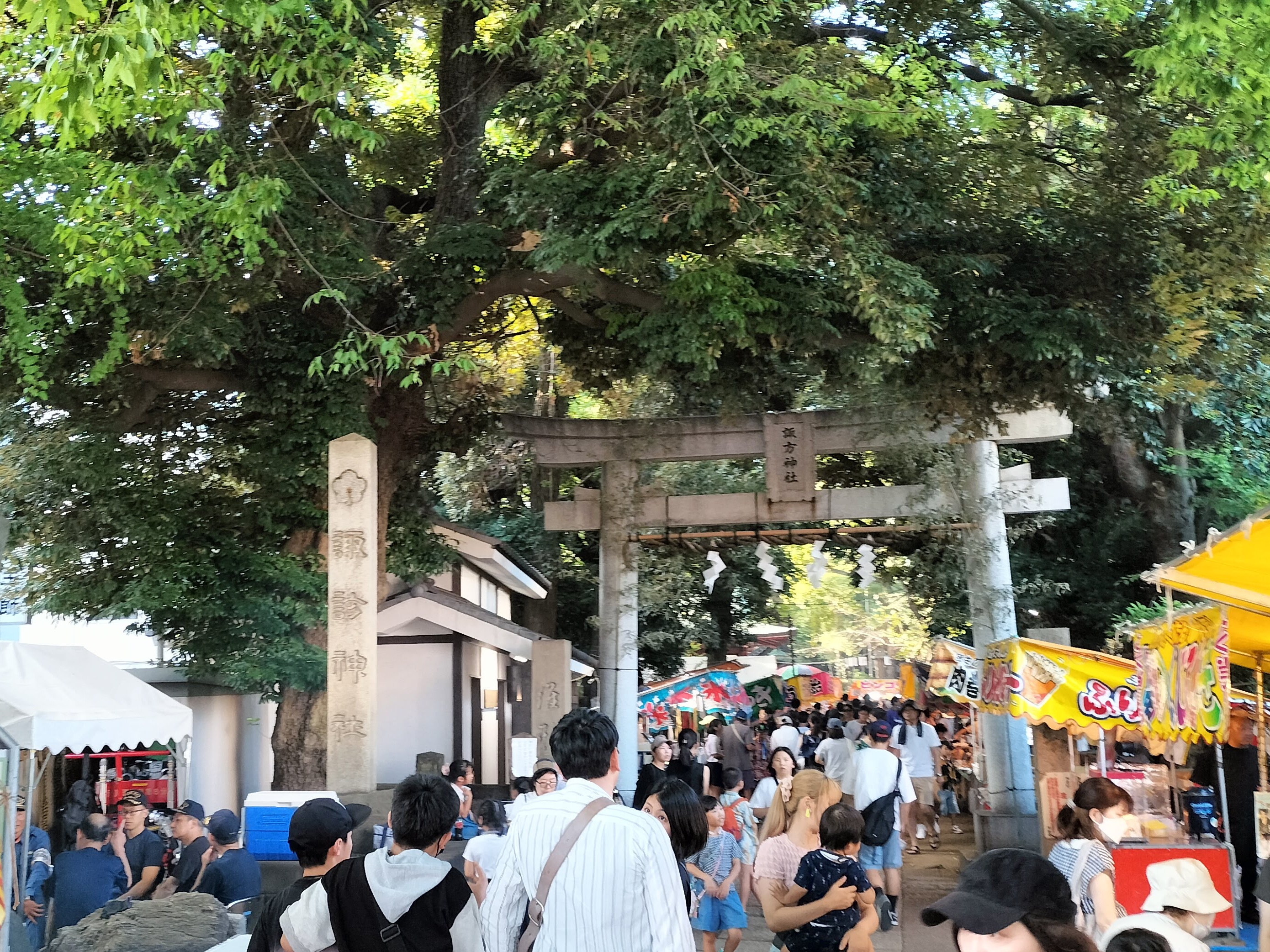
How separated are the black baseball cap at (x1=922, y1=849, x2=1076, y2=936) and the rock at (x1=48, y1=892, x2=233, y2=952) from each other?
4212 mm

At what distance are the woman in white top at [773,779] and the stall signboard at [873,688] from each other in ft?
86.8

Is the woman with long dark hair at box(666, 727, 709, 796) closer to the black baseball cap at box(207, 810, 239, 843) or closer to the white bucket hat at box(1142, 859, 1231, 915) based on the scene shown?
the black baseball cap at box(207, 810, 239, 843)

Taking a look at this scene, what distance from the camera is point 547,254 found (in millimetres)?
11602

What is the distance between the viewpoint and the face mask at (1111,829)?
6488 mm

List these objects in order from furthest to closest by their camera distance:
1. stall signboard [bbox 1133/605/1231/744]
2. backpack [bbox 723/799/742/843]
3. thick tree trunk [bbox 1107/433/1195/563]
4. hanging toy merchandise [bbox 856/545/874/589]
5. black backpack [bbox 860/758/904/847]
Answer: thick tree trunk [bbox 1107/433/1195/563] → hanging toy merchandise [bbox 856/545/874/589] → black backpack [bbox 860/758/904/847] → backpack [bbox 723/799/742/843] → stall signboard [bbox 1133/605/1231/744]

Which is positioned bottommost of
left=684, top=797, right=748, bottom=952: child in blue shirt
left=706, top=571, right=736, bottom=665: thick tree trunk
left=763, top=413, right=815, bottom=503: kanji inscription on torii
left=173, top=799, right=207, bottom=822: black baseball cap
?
left=684, top=797, right=748, bottom=952: child in blue shirt

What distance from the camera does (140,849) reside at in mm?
7863

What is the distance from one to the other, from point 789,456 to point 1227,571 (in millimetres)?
9566

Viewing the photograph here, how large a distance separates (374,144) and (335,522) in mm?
4020

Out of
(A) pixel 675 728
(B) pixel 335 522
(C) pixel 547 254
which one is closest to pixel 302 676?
(B) pixel 335 522

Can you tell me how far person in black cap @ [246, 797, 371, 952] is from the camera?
3877 millimetres

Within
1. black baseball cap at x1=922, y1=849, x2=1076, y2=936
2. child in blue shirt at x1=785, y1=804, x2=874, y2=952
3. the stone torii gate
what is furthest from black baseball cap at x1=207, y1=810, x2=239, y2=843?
the stone torii gate

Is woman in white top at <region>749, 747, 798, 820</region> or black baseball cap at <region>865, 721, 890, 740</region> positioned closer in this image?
woman in white top at <region>749, 747, 798, 820</region>

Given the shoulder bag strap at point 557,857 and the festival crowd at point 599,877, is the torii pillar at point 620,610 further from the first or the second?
the shoulder bag strap at point 557,857
